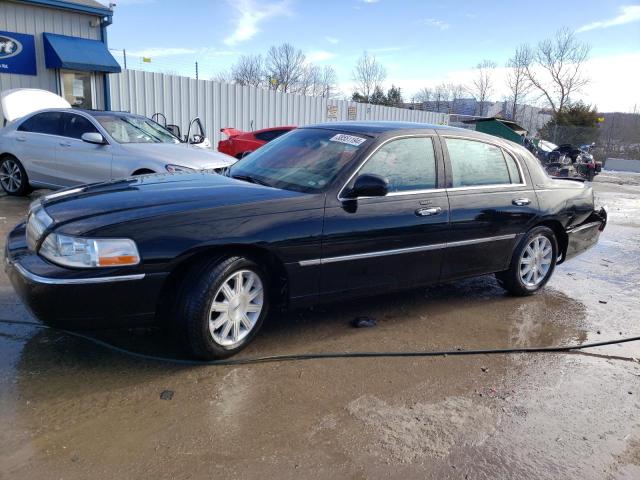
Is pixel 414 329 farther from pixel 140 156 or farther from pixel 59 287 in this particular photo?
pixel 140 156

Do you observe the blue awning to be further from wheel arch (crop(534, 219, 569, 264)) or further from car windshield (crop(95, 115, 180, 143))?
wheel arch (crop(534, 219, 569, 264))

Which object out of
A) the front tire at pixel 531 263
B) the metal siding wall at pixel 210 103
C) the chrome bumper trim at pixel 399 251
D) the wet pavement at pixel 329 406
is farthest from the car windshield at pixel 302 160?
the metal siding wall at pixel 210 103

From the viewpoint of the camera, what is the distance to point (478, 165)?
15.5 feet

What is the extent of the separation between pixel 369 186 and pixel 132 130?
5.75 metres

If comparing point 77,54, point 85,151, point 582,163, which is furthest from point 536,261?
point 582,163

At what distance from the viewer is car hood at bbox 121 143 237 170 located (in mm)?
7449

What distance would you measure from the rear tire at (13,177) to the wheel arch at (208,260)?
22.7 feet

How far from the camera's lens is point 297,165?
416 cm

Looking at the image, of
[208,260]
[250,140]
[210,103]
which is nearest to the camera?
[208,260]

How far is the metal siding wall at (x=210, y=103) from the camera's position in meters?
15.1

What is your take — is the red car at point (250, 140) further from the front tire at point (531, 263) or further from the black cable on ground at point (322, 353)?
the black cable on ground at point (322, 353)

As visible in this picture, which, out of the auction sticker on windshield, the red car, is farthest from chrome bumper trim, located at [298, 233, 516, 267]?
the red car

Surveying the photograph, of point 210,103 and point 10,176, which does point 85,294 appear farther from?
point 210,103

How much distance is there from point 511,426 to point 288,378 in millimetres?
1354
